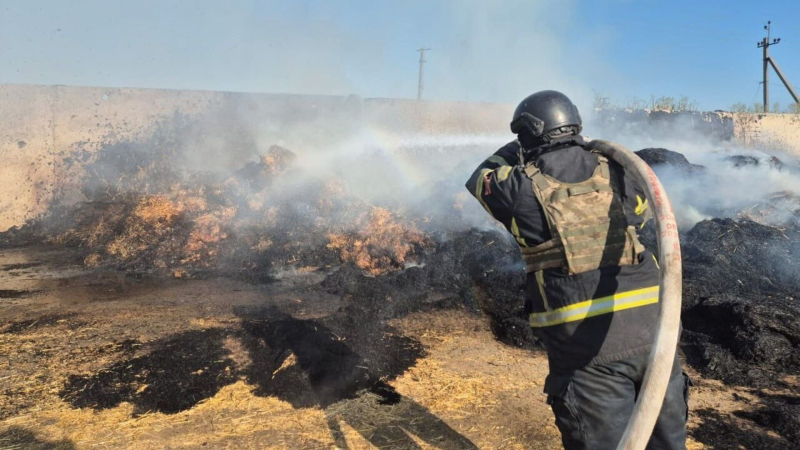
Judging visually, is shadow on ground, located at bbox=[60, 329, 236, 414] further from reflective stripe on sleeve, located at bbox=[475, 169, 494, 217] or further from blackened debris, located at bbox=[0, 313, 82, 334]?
reflective stripe on sleeve, located at bbox=[475, 169, 494, 217]

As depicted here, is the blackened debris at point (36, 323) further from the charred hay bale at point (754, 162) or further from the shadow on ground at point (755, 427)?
the charred hay bale at point (754, 162)

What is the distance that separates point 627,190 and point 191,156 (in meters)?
11.4

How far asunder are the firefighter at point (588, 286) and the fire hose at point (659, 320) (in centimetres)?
12

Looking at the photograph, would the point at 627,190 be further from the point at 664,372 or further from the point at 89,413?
the point at 89,413

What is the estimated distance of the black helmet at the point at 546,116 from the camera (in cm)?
244

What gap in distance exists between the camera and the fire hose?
1.87 meters

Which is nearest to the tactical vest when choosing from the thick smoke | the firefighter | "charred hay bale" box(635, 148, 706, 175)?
the firefighter

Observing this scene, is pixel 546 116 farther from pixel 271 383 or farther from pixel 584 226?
pixel 271 383

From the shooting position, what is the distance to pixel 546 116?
96.4 inches

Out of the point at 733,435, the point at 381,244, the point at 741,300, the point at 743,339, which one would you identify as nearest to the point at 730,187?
the point at 741,300

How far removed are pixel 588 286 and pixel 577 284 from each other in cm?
5

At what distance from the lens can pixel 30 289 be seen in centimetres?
658

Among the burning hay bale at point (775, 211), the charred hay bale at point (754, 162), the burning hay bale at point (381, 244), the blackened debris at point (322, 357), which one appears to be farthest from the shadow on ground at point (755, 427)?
the charred hay bale at point (754, 162)

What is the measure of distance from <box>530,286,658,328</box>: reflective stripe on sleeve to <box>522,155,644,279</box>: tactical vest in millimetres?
144
